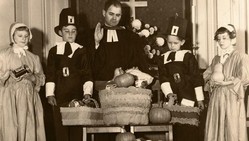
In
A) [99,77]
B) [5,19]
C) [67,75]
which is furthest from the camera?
[5,19]

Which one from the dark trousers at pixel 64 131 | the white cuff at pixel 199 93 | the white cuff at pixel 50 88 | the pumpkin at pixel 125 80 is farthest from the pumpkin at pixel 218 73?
the white cuff at pixel 50 88

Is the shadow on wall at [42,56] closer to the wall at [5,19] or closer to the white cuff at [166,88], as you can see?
the wall at [5,19]

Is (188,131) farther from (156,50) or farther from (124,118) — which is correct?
(156,50)

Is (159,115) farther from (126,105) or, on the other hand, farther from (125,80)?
(125,80)

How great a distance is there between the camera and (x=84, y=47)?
7047 mm

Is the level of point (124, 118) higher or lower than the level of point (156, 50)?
lower

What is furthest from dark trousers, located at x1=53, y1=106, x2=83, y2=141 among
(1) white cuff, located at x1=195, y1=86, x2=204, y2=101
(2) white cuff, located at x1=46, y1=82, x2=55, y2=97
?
(1) white cuff, located at x1=195, y1=86, x2=204, y2=101

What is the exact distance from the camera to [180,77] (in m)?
6.93

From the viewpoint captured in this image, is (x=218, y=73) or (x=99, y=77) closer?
(x=218, y=73)

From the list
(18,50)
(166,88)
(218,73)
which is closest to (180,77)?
(166,88)

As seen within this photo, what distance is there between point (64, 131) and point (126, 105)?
840mm

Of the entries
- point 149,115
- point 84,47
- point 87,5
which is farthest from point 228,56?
point 87,5

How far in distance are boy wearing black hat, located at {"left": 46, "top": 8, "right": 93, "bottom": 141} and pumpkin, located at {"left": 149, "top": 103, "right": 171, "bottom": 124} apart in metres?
0.75

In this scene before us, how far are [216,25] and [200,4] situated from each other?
0.38 meters
